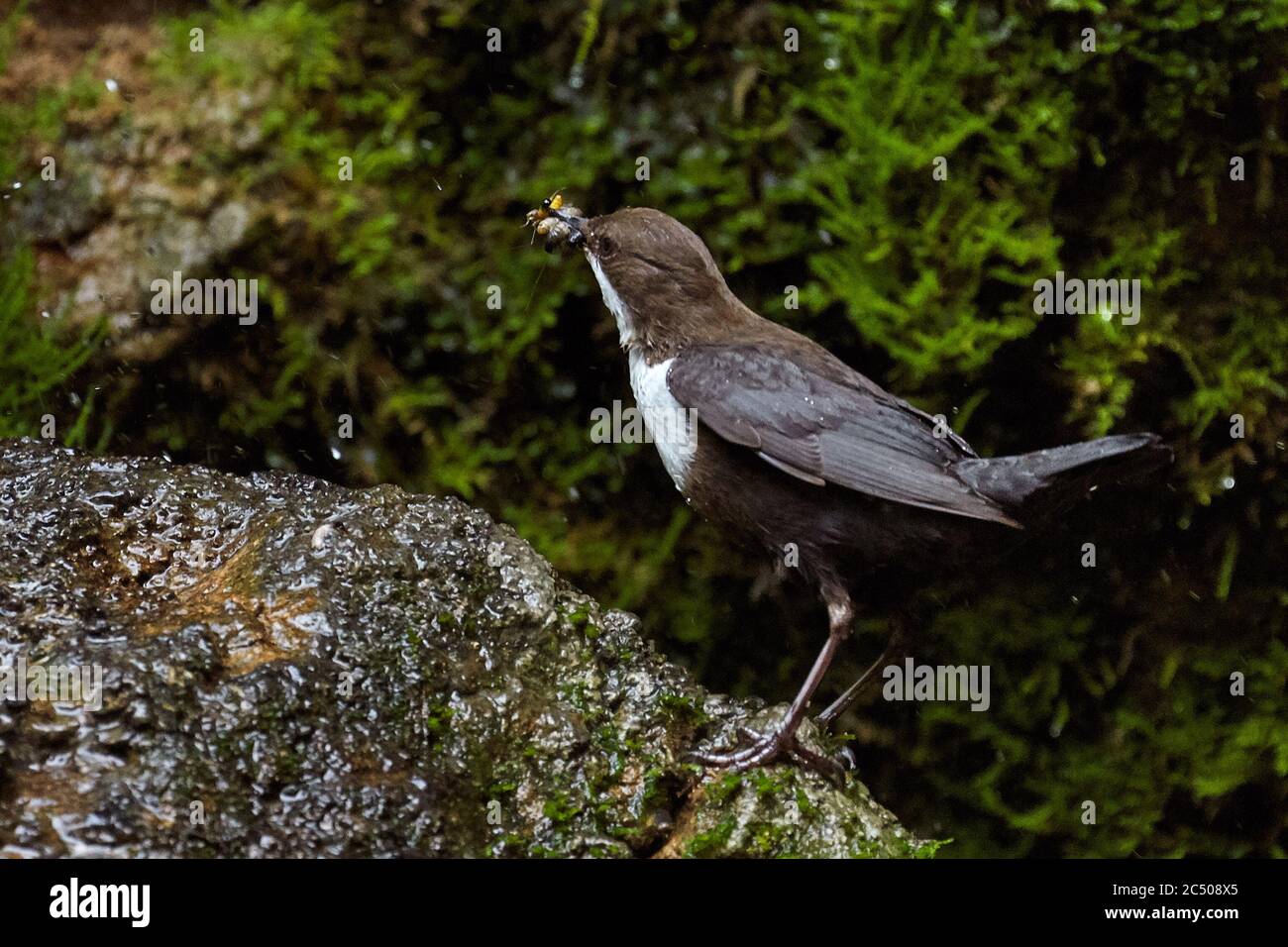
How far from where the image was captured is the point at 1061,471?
3.12 meters

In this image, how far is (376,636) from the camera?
9.53 feet

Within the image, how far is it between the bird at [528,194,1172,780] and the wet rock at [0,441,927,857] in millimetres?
271

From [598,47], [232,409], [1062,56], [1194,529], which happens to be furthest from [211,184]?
[1194,529]

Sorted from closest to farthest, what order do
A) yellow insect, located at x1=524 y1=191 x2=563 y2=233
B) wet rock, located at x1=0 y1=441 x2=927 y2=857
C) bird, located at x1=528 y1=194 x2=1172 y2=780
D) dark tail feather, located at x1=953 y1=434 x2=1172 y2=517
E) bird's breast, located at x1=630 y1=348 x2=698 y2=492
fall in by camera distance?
wet rock, located at x1=0 y1=441 x2=927 y2=857, dark tail feather, located at x1=953 y1=434 x2=1172 y2=517, bird, located at x1=528 y1=194 x2=1172 y2=780, bird's breast, located at x1=630 y1=348 x2=698 y2=492, yellow insect, located at x1=524 y1=191 x2=563 y2=233

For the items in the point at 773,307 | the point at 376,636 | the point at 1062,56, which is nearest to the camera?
the point at 376,636

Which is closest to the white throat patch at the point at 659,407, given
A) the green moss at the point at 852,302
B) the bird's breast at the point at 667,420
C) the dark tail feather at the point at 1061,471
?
the bird's breast at the point at 667,420

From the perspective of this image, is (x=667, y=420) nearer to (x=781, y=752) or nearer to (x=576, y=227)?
(x=576, y=227)

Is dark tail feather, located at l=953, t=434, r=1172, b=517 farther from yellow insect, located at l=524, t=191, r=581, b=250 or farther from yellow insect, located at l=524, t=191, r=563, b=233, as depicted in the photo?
yellow insect, located at l=524, t=191, r=563, b=233

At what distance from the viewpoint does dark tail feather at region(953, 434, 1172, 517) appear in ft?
9.97

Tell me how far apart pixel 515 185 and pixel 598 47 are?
0.57 meters

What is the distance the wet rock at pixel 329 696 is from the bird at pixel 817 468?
271 mm

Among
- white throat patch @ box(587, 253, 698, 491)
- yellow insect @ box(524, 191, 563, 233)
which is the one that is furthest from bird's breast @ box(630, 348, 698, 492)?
yellow insect @ box(524, 191, 563, 233)

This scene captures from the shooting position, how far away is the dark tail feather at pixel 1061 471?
304 cm

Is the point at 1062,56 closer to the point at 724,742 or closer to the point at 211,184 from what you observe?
the point at 724,742
